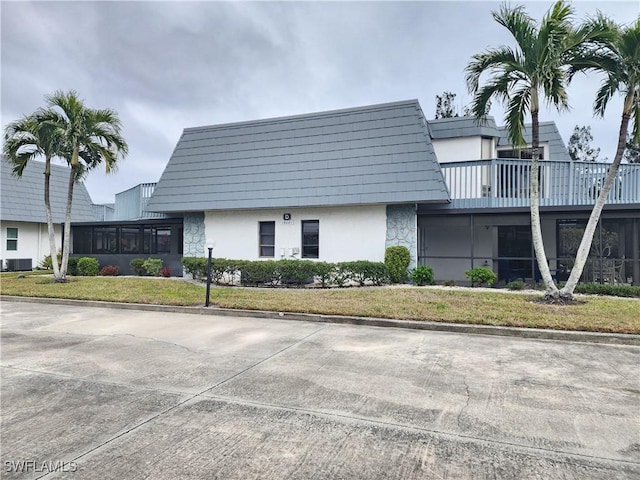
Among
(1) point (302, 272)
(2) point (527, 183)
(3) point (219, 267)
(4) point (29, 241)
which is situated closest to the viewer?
(1) point (302, 272)

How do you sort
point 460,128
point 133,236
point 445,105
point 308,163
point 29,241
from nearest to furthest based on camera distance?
point 308,163
point 460,128
point 133,236
point 29,241
point 445,105

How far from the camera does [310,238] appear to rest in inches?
595

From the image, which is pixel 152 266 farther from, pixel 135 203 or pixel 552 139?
pixel 552 139

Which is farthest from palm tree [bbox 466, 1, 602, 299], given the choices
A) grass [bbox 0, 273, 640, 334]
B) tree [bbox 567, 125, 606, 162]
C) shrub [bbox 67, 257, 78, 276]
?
tree [bbox 567, 125, 606, 162]

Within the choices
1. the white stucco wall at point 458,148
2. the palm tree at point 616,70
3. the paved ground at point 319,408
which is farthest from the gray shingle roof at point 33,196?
the palm tree at point 616,70

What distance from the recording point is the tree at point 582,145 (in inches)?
1289

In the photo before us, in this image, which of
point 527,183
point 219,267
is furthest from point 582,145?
point 219,267

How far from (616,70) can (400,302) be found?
750 centimetres

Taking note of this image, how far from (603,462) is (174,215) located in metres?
17.2

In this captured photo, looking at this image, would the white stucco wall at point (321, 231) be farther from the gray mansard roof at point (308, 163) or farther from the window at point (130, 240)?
the window at point (130, 240)

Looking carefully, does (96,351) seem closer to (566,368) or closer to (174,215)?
(566,368)

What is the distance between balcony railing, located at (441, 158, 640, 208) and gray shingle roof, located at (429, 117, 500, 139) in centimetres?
285

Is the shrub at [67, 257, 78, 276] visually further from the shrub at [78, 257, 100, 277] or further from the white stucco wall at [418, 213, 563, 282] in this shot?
the white stucco wall at [418, 213, 563, 282]

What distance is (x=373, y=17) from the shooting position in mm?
14977
